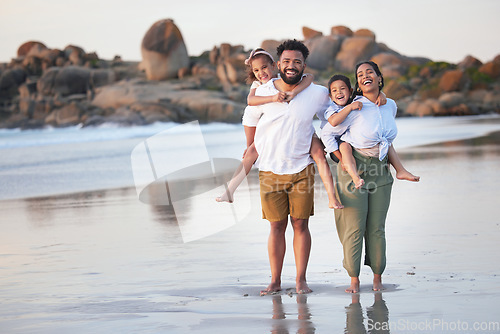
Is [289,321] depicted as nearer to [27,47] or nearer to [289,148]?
[289,148]

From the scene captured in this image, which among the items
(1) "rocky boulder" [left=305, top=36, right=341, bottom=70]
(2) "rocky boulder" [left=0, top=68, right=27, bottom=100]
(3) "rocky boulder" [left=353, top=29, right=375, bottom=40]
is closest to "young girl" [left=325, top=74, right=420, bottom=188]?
(1) "rocky boulder" [left=305, top=36, right=341, bottom=70]

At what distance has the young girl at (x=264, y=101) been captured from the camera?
17.6ft

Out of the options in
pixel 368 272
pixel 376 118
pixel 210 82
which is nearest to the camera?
pixel 376 118

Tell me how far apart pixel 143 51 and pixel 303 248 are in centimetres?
8503

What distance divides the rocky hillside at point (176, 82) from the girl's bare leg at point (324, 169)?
51.7 m

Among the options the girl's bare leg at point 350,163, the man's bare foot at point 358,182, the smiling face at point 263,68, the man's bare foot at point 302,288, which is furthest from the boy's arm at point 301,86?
the man's bare foot at point 302,288

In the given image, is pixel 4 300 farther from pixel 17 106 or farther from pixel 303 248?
A: pixel 17 106

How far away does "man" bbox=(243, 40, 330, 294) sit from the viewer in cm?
541

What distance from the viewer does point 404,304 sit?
489 centimetres

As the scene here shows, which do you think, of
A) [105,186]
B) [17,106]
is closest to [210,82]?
[17,106]

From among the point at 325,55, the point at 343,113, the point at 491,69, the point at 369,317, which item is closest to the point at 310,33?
the point at 325,55

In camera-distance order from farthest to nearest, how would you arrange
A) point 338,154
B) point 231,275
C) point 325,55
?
1. point 325,55
2. point 231,275
3. point 338,154

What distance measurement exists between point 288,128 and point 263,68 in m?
0.54

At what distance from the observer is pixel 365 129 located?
5.41 meters
